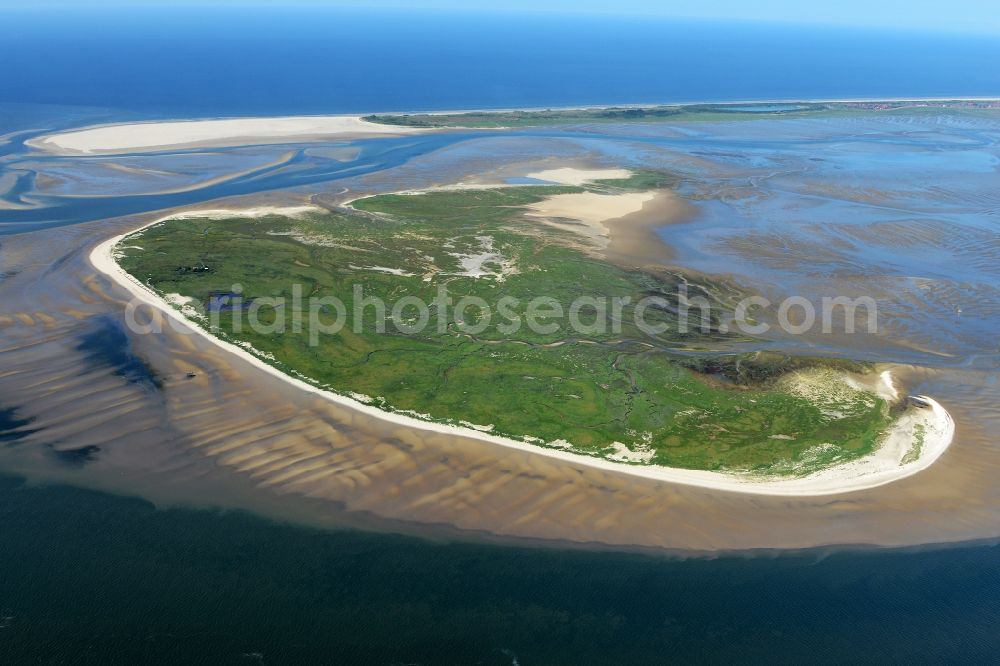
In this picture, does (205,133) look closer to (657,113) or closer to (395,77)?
(395,77)

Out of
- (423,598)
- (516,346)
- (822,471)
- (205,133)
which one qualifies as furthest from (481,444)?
(205,133)

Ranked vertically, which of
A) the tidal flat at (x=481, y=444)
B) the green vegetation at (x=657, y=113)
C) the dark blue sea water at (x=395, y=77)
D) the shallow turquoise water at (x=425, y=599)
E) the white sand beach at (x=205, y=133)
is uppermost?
the dark blue sea water at (x=395, y=77)

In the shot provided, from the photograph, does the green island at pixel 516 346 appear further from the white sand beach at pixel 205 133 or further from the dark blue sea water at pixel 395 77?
the dark blue sea water at pixel 395 77

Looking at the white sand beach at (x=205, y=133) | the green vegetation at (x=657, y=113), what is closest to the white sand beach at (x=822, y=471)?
the white sand beach at (x=205, y=133)

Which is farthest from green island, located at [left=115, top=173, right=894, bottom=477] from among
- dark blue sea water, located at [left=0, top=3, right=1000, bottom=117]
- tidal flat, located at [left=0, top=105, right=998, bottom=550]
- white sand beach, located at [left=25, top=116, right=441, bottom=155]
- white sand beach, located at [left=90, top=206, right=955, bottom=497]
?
dark blue sea water, located at [left=0, top=3, right=1000, bottom=117]

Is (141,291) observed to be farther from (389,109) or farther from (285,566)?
(389,109)

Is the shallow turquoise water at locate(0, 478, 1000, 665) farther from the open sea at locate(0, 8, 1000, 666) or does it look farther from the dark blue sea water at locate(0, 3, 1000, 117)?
the dark blue sea water at locate(0, 3, 1000, 117)

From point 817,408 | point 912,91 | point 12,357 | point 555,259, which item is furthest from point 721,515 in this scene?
point 912,91
